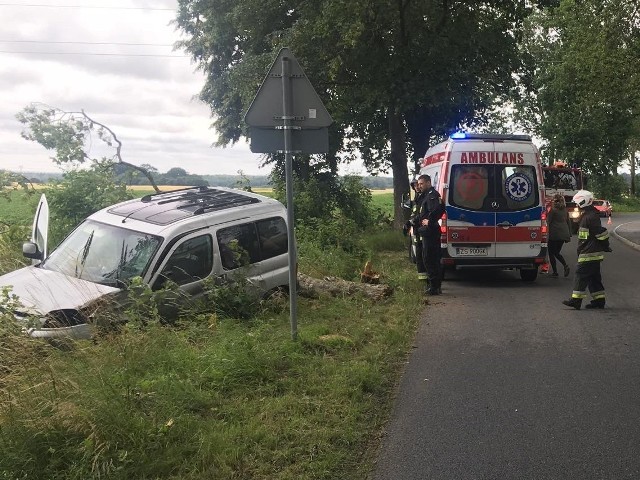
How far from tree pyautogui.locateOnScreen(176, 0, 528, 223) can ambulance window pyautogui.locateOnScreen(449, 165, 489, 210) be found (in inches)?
208

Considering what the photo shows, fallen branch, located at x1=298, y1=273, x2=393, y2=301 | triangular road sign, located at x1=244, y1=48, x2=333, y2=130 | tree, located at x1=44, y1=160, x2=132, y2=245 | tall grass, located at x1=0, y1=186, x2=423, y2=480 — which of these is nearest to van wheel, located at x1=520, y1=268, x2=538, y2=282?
fallen branch, located at x1=298, y1=273, x2=393, y2=301

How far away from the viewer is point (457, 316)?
8438 mm

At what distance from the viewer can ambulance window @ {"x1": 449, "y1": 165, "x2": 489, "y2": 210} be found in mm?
11086

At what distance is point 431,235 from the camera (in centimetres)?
1007

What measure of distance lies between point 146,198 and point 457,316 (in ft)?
15.2

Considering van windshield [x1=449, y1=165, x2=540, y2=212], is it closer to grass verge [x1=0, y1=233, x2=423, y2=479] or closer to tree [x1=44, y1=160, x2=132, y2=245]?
grass verge [x1=0, y1=233, x2=423, y2=479]

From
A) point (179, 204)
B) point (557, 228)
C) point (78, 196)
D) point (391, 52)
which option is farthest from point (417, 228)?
point (391, 52)

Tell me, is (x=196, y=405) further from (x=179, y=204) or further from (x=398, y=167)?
(x=398, y=167)

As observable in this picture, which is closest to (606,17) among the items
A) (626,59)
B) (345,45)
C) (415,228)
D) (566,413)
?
(626,59)

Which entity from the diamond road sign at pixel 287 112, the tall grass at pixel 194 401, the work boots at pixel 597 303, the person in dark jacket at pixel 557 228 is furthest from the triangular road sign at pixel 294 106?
the person in dark jacket at pixel 557 228

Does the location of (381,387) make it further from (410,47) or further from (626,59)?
(626,59)

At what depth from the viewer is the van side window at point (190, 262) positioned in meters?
Result: 7.05

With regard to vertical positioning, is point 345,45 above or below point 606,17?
below

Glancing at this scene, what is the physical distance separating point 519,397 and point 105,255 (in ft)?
15.6
